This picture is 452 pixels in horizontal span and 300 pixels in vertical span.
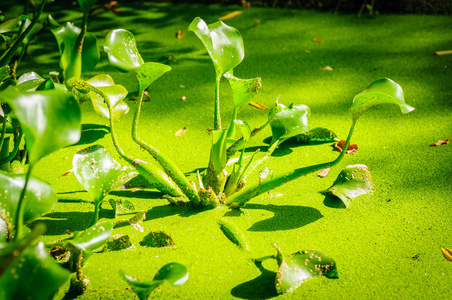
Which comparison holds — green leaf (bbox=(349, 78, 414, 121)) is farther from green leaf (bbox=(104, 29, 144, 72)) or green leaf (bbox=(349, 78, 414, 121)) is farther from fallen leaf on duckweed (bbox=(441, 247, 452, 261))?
green leaf (bbox=(104, 29, 144, 72))

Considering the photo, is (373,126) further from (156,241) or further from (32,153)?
(32,153)

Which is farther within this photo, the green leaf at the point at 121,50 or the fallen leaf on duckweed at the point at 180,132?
the fallen leaf on duckweed at the point at 180,132

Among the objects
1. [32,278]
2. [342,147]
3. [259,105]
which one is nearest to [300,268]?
[32,278]

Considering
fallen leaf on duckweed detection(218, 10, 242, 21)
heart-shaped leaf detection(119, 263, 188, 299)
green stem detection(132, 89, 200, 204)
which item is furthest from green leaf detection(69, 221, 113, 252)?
fallen leaf on duckweed detection(218, 10, 242, 21)

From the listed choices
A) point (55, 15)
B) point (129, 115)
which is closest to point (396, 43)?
point (129, 115)

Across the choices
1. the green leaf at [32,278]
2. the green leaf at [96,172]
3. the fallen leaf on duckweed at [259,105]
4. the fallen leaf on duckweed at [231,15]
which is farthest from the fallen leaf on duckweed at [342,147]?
the fallen leaf on duckweed at [231,15]

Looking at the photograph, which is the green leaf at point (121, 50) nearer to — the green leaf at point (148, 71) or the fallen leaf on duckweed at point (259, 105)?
the green leaf at point (148, 71)
